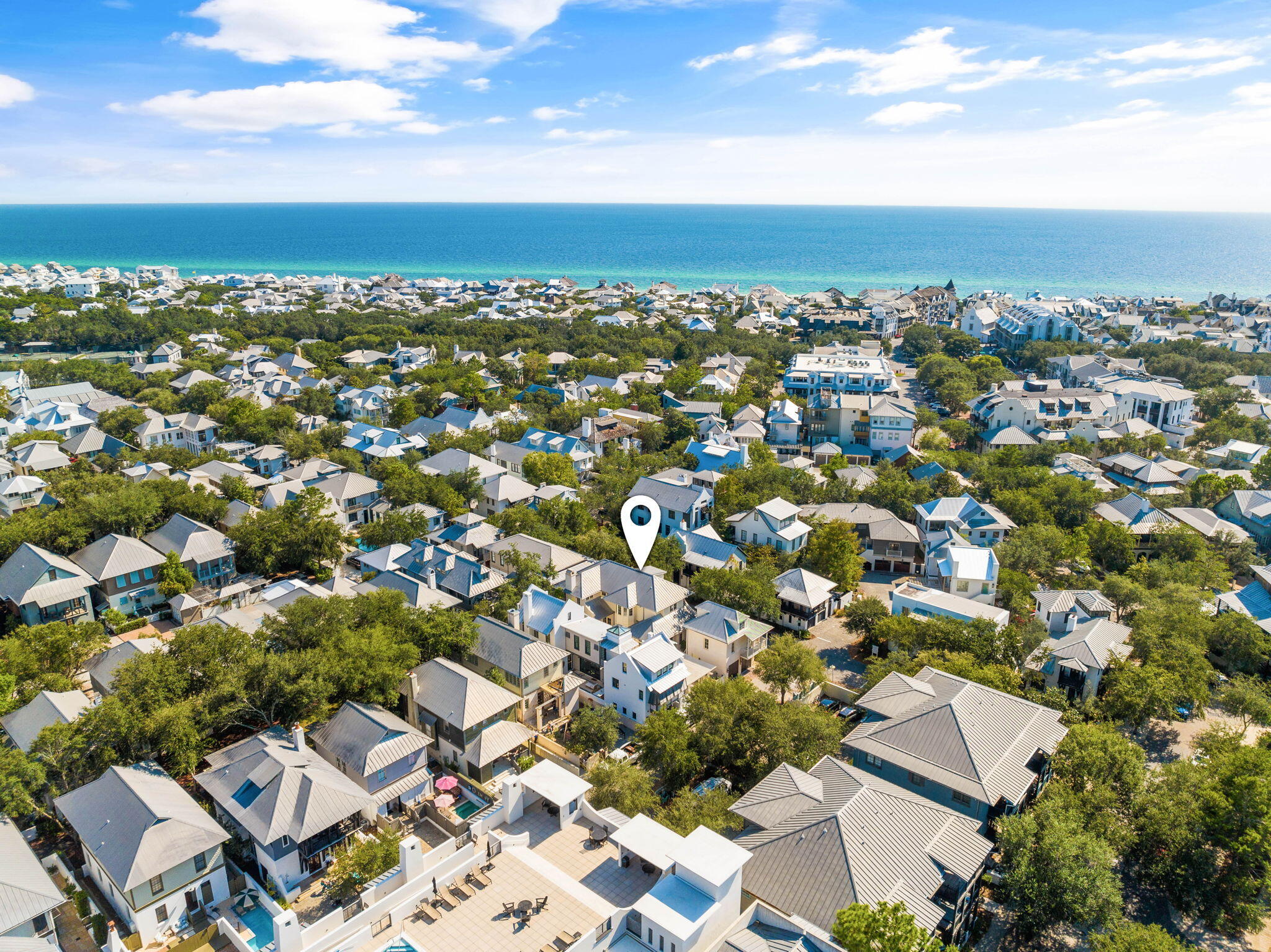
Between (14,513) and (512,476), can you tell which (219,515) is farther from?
(512,476)

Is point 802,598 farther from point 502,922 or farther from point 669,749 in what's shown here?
point 502,922

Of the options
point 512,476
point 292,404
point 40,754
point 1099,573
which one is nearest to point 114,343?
point 292,404

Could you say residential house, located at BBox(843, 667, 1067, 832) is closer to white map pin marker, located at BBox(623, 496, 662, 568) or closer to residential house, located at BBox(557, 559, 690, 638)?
residential house, located at BBox(557, 559, 690, 638)

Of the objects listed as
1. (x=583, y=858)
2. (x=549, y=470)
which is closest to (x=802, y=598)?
(x=583, y=858)

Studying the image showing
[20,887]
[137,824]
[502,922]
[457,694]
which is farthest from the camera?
[457,694]

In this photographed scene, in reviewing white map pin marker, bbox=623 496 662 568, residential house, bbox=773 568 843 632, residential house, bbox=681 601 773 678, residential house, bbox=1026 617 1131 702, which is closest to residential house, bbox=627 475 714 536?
white map pin marker, bbox=623 496 662 568

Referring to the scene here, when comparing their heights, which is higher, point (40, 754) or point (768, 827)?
point (40, 754)
